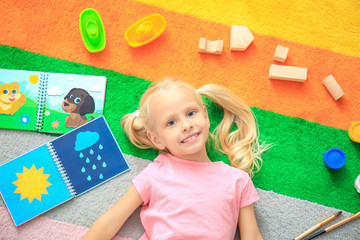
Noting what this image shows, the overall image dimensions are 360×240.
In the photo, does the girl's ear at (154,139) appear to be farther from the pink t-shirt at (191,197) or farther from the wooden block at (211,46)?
the wooden block at (211,46)

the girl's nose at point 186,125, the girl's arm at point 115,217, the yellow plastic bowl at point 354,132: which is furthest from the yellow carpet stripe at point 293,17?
the girl's arm at point 115,217

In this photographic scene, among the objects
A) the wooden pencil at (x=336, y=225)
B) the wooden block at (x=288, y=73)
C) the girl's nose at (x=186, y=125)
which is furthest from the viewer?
the wooden block at (x=288, y=73)

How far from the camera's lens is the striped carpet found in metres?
1.07

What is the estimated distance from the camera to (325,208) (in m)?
1.08

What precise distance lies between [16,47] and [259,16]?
94cm

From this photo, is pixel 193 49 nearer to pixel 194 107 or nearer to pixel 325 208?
pixel 194 107

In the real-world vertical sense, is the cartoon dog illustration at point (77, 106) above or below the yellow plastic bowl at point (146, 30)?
below

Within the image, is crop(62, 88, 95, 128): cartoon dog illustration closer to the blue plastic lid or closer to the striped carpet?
the striped carpet

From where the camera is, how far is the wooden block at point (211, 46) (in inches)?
45.4

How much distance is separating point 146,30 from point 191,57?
197 millimetres

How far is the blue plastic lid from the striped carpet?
0.03m

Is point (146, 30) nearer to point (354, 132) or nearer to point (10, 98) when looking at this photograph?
point (10, 98)

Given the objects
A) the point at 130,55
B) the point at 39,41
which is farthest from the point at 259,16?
the point at 39,41

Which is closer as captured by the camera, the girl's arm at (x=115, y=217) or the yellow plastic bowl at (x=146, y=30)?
the girl's arm at (x=115, y=217)
